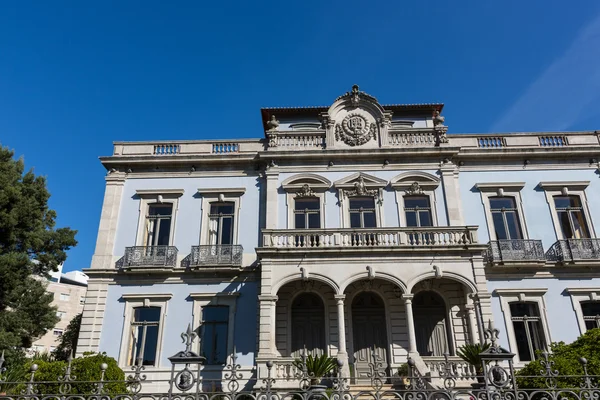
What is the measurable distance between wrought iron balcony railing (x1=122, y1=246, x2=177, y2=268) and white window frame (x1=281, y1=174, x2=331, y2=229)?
185 inches

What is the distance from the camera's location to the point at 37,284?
66.5 feet

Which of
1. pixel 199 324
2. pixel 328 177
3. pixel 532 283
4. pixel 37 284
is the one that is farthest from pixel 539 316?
pixel 37 284

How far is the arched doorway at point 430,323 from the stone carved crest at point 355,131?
654 cm

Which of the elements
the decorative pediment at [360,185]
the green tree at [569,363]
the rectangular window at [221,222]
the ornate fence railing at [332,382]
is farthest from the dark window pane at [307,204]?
the green tree at [569,363]

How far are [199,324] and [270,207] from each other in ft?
16.5

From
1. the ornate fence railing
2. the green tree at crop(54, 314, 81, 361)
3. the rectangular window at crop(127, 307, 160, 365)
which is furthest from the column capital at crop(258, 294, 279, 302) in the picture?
the green tree at crop(54, 314, 81, 361)

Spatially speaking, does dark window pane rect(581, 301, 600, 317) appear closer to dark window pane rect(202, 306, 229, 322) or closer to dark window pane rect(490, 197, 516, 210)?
dark window pane rect(490, 197, 516, 210)

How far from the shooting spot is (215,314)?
16609 millimetres

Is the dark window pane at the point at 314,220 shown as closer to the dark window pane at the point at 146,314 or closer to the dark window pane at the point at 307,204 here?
the dark window pane at the point at 307,204

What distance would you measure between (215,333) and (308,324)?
3345mm

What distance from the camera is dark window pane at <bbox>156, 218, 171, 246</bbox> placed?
59.3ft

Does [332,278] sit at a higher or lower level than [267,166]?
lower

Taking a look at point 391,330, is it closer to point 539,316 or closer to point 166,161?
point 539,316

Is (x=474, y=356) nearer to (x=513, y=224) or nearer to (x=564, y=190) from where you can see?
(x=513, y=224)
